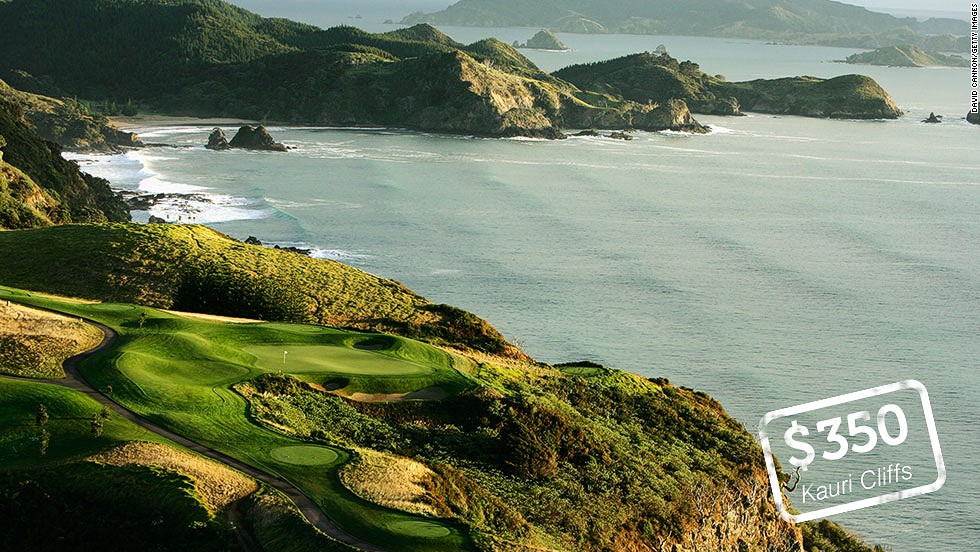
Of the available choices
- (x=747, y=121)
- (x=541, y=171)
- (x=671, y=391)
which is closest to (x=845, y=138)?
(x=747, y=121)

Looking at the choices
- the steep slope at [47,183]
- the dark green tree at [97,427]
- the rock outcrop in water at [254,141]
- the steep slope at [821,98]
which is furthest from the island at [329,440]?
the steep slope at [821,98]

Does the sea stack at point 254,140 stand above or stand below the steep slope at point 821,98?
below

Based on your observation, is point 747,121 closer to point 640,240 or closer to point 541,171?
point 541,171

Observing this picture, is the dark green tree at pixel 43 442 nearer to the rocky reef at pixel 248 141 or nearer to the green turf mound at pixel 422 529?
the green turf mound at pixel 422 529

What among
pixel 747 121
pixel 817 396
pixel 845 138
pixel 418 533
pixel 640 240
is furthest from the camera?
pixel 747 121

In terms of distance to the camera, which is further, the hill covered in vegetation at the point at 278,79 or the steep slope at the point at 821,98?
the steep slope at the point at 821,98

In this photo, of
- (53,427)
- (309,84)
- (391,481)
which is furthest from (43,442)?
(309,84)
